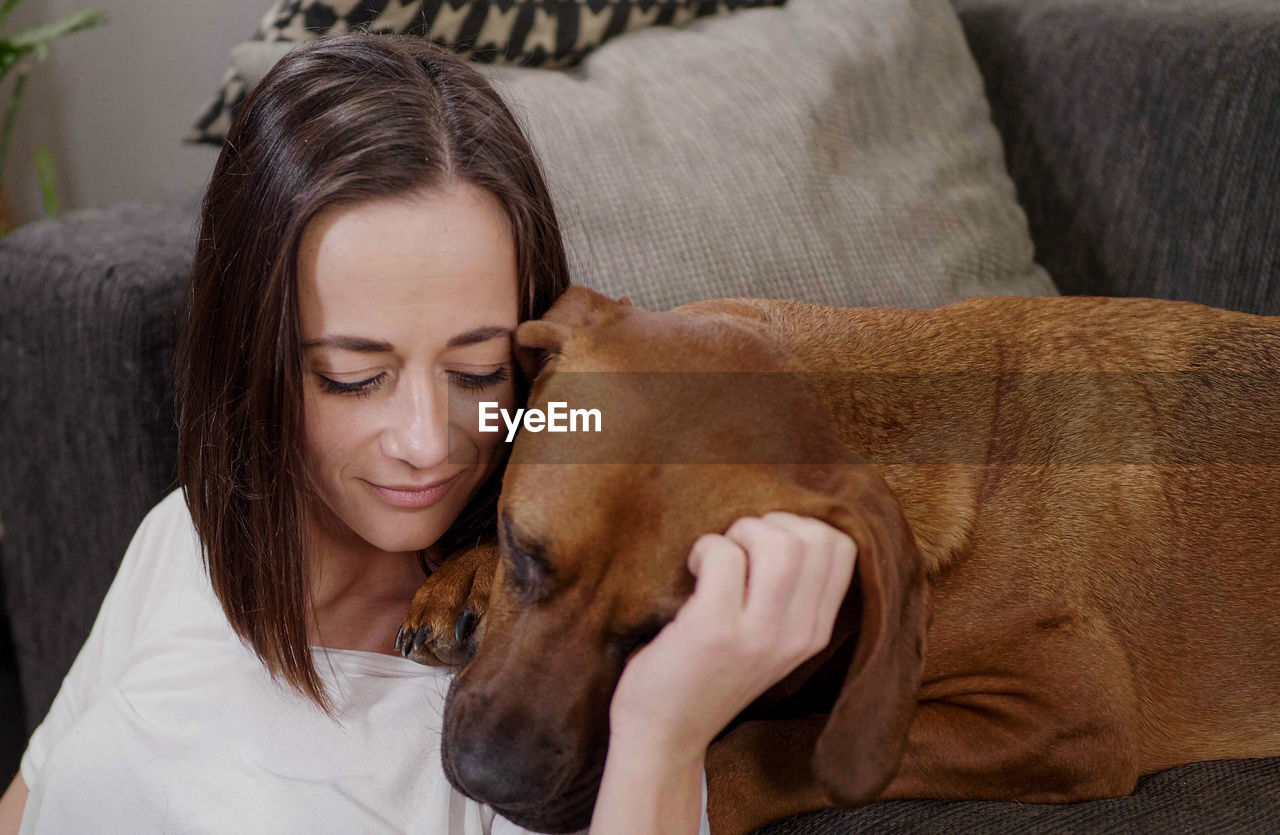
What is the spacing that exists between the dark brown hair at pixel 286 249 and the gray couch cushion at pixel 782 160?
12.8 inches

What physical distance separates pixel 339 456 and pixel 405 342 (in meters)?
0.21

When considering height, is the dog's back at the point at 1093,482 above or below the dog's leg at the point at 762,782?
above

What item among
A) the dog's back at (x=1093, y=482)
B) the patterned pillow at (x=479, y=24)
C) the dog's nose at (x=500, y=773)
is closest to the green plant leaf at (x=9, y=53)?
the patterned pillow at (x=479, y=24)

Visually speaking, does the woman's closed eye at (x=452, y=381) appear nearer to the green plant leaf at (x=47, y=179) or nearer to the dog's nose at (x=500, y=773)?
the dog's nose at (x=500, y=773)

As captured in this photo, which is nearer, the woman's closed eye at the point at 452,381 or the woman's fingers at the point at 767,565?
the woman's fingers at the point at 767,565

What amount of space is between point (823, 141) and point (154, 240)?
125 cm

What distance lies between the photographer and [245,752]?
4.17 ft

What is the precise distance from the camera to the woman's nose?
4.10 ft

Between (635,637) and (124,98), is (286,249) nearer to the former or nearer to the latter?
(635,637)

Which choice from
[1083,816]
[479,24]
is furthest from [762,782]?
[479,24]

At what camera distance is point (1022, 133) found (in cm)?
→ 239

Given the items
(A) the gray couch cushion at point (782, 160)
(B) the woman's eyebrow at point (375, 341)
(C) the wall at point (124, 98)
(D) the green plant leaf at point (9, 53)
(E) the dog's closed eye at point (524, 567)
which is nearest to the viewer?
(E) the dog's closed eye at point (524, 567)

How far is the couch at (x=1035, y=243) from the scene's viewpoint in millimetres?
1787

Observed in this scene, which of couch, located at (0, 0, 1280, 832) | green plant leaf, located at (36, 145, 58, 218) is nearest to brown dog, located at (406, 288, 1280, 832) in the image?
couch, located at (0, 0, 1280, 832)
